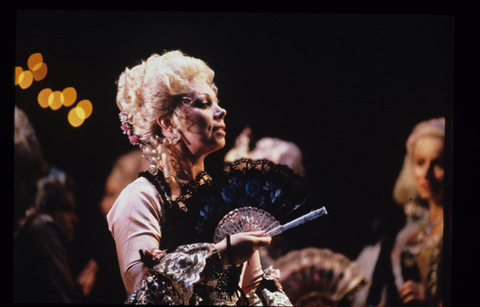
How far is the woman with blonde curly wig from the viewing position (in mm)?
2949

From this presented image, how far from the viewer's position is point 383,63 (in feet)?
10.1

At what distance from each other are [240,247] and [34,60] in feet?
6.48

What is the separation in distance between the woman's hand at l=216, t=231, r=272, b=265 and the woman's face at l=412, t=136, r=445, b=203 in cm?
122

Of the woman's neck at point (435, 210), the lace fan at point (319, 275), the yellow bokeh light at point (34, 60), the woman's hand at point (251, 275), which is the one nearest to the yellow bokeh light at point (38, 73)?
the yellow bokeh light at point (34, 60)

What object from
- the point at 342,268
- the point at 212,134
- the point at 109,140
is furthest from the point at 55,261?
the point at 342,268

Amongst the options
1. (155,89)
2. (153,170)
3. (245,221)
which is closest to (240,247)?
(245,221)

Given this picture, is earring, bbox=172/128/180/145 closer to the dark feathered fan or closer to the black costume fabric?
the dark feathered fan

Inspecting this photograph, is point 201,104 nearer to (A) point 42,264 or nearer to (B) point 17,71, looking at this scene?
(B) point 17,71

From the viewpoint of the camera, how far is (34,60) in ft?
10.2

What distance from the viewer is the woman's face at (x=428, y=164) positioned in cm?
308

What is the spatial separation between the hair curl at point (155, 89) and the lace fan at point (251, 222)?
631 mm

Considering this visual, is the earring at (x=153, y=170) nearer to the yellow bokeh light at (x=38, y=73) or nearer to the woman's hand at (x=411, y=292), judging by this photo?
the yellow bokeh light at (x=38, y=73)

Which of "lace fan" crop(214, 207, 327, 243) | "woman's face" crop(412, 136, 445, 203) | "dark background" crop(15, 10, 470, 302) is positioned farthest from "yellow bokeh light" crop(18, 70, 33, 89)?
"woman's face" crop(412, 136, 445, 203)

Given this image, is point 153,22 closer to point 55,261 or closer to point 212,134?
point 212,134
